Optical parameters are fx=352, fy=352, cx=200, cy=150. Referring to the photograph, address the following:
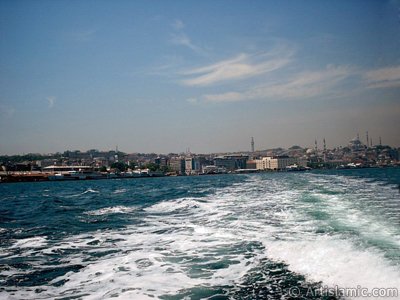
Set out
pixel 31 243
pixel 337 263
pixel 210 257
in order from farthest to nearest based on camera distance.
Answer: pixel 31 243
pixel 210 257
pixel 337 263

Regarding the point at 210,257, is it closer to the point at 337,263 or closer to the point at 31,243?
the point at 337,263

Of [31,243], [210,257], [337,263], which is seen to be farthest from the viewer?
[31,243]

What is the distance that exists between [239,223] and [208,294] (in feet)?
26.8

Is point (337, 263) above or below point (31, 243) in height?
above

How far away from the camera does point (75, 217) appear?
20.9 metres

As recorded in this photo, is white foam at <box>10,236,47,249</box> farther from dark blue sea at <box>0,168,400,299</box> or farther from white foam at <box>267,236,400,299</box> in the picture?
white foam at <box>267,236,400,299</box>

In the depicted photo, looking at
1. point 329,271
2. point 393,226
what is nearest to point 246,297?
point 329,271

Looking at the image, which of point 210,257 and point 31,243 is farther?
point 31,243

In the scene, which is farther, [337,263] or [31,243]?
[31,243]

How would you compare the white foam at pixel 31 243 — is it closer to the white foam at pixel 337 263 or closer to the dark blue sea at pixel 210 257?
the dark blue sea at pixel 210 257

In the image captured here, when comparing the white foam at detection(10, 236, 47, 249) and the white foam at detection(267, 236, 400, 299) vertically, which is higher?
the white foam at detection(267, 236, 400, 299)

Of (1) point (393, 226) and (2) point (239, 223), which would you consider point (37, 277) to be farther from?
(1) point (393, 226)

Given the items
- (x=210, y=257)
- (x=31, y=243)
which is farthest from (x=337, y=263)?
(x=31, y=243)

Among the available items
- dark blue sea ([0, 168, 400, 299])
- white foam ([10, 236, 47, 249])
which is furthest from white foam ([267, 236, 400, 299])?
white foam ([10, 236, 47, 249])
